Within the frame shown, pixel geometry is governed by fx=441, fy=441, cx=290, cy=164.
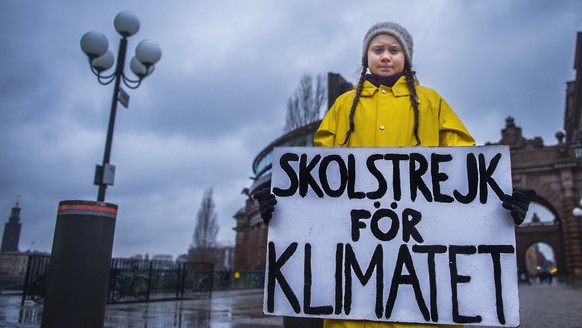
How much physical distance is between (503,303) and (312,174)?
1.16 metres

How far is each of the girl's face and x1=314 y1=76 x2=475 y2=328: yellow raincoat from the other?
133mm

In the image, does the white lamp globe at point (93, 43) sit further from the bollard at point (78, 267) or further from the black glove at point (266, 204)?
the black glove at point (266, 204)

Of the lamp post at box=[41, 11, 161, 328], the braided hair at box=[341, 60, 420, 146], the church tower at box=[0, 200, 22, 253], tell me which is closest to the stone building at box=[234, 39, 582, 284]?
the lamp post at box=[41, 11, 161, 328]

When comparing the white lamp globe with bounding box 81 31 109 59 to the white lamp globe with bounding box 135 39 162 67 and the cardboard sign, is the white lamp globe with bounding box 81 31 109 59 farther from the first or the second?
the cardboard sign

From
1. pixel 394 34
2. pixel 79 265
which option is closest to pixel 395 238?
pixel 394 34

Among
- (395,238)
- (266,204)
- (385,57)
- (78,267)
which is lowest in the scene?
(78,267)

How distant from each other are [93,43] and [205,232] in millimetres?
53285

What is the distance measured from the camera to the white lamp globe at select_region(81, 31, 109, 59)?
29.2 feet

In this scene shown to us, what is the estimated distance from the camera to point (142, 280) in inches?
575

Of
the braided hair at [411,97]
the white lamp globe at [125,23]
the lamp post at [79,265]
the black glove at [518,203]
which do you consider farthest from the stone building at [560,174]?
the black glove at [518,203]

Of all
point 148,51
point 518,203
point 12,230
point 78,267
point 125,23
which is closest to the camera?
point 518,203

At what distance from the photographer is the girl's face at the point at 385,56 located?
9.36 feet

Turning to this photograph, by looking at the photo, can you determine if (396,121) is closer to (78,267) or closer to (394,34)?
(394,34)

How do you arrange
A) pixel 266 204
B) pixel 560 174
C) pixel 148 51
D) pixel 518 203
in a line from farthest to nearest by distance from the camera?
pixel 560 174 < pixel 148 51 < pixel 266 204 < pixel 518 203
